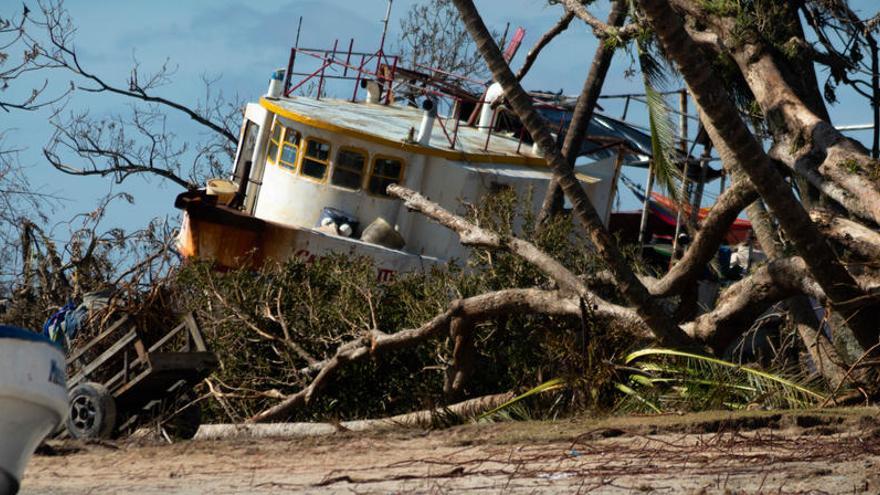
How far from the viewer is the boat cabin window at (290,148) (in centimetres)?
2033

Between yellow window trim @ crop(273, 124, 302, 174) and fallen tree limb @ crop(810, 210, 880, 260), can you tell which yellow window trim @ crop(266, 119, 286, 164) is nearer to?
yellow window trim @ crop(273, 124, 302, 174)

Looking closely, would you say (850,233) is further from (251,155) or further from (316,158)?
(251,155)

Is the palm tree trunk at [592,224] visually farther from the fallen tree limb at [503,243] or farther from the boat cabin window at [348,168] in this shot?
the boat cabin window at [348,168]

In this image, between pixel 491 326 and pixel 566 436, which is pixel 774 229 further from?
pixel 566 436

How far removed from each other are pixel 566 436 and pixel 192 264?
603 cm

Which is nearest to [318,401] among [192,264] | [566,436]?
[192,264]

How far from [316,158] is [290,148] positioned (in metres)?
0.57

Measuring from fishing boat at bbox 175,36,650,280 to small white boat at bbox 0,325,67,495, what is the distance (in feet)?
41.0

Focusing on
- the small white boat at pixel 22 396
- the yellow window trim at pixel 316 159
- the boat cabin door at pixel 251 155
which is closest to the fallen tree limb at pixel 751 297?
the small white boat at pixel 22 396

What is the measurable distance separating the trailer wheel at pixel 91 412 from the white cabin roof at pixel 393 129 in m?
9.12

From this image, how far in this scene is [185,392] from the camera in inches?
465

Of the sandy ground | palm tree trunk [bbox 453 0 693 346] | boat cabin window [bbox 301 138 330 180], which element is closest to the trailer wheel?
the sandy ground

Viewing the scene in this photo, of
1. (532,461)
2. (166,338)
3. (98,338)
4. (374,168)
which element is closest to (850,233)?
(532,461)

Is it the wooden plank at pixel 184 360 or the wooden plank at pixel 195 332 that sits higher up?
the wooden plank at pixel 195 332
